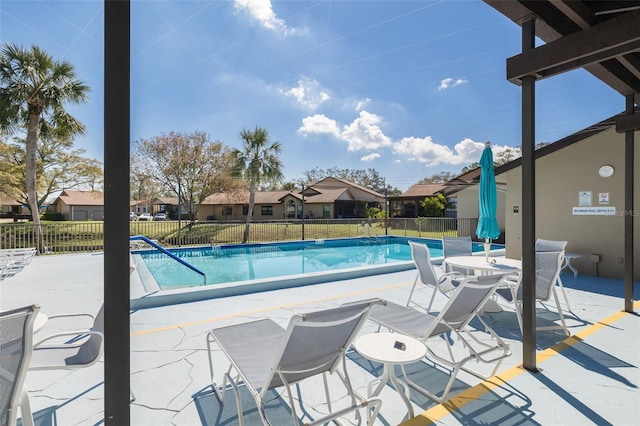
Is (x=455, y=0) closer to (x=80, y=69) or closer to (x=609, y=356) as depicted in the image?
(x=609, y=356)

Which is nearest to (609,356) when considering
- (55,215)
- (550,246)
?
(550,246)

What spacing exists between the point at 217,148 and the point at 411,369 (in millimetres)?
18908

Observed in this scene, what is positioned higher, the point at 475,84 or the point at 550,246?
the point at 475,84

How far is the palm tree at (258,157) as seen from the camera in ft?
60.2

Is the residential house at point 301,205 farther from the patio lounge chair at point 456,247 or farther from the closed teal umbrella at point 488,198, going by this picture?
the closed teal umbrella at point 488,198

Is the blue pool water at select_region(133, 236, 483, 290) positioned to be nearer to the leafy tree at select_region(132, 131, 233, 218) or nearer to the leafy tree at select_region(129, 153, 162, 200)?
the leafy tree at select_region(132, 131, 233, 218)

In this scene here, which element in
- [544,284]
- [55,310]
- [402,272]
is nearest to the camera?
[544,284]

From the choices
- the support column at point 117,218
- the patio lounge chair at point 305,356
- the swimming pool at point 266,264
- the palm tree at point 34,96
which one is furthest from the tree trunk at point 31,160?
the support column at point 117,218

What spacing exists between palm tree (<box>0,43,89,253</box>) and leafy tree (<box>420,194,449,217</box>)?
19429mm

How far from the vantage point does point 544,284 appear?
3.86 meters

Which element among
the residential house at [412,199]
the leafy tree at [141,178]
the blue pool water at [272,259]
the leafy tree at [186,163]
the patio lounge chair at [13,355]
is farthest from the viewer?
the residential house at [412,199]

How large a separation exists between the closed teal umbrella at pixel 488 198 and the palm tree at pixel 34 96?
12.4 m

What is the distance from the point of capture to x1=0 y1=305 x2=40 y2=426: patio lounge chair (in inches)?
59.0

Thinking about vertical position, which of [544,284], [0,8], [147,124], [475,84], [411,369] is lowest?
[411,369]
